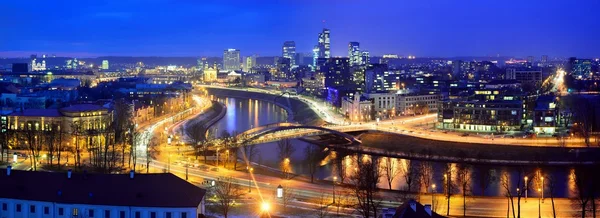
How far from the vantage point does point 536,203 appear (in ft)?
46.1

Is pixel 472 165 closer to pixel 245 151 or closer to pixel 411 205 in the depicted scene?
pixel 245 151

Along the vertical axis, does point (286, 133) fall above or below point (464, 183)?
above

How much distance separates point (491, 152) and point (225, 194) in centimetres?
1256

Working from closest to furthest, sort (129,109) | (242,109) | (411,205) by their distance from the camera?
(411,205) < (129,109) < (242,109)

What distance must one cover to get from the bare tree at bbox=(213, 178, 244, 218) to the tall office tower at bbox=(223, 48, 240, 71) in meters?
127

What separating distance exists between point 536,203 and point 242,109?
34284 millimetres

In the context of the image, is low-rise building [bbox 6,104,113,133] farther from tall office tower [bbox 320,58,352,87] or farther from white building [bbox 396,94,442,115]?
tall office tower [bbox 320,58,352,87]

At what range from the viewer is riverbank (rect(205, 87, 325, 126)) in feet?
119

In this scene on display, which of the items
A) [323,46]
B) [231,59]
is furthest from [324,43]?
[231,59]

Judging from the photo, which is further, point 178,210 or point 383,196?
point 383,196

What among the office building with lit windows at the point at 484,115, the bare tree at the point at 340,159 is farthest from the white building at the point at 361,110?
the bare tree at the point at 340,159

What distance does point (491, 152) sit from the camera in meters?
23.1

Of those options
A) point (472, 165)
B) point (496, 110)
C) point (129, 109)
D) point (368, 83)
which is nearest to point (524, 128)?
point (496, 110)

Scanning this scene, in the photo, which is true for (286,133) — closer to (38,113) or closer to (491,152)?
(491,152)
